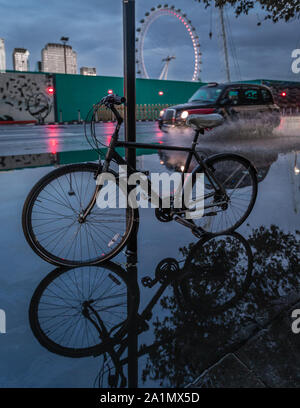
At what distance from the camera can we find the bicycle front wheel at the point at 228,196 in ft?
12.8

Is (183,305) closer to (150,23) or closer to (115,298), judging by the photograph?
(115,298)

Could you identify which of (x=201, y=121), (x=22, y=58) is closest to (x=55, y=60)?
(x=22, y=58)

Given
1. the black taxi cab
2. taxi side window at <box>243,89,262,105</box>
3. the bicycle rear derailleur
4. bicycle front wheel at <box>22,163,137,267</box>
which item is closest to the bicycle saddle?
bicycle front wheel at <box>22,163,137,267</box>

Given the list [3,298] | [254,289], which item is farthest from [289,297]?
[3,298]

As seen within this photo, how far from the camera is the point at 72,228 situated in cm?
422

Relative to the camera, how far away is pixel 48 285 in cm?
293

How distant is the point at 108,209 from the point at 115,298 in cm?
209

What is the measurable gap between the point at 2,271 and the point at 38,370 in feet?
4.56

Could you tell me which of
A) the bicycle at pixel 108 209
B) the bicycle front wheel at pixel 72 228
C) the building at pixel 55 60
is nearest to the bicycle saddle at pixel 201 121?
the bicycle at pixel 108 209

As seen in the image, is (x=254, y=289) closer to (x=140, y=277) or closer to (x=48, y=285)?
(x=140, y=277)

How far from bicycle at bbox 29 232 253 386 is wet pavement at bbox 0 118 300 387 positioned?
0.01m

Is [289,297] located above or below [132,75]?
below

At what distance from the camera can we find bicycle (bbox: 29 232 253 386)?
7.30 feet

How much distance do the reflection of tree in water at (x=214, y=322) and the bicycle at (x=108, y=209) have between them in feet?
2.38
